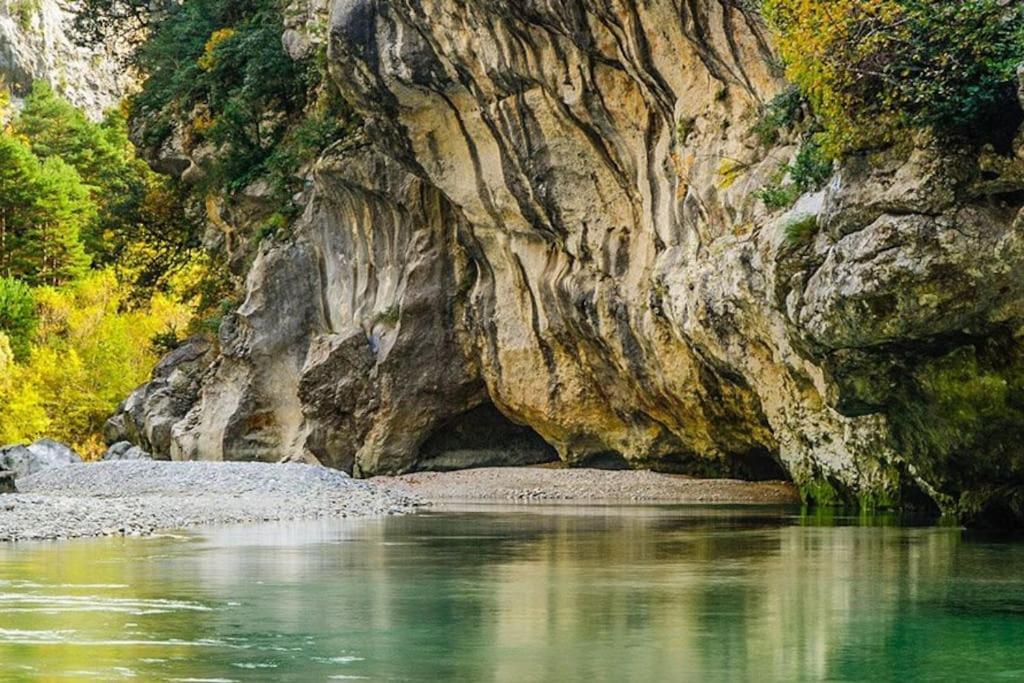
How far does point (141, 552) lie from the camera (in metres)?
18.8

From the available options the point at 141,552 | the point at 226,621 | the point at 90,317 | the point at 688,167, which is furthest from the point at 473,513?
the point at 90,317

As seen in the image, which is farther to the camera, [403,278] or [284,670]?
[403,278]

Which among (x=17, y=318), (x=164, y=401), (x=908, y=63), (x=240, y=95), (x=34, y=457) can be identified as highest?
(x=240, y=95)

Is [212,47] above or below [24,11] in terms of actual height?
below

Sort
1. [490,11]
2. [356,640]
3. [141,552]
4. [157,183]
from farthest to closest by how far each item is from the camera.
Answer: [157,183], [490,11], [141,552], [356,640]

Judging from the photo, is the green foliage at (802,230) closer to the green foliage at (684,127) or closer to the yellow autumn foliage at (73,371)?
the green foliage at (684,127)

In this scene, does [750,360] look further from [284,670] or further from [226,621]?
[284,670]

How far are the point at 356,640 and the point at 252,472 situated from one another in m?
24.0

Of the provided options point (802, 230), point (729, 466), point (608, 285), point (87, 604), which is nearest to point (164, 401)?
point (608, 285)

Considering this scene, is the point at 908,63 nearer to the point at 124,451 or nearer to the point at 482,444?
the point at 482,444

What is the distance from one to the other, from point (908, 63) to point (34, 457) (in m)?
29.8

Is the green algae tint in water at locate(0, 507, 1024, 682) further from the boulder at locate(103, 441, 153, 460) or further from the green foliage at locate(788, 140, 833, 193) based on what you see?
the boulder at locate(103, 441, 153, 460)

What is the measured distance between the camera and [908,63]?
57.1ft

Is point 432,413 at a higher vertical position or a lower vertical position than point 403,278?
lower
